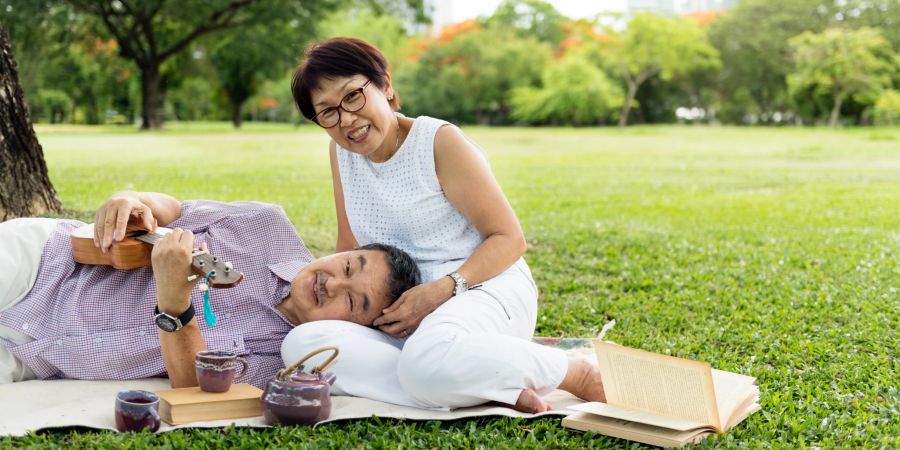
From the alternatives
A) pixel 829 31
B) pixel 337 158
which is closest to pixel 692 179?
pixel 337 158

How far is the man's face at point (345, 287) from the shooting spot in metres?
3.12

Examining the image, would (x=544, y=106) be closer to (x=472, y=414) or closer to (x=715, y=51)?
(x=715, y=51)

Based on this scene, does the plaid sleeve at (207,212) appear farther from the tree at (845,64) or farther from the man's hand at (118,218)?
the tree at (845,64)

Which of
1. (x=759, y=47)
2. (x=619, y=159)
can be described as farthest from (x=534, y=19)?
(x=619, y=159)

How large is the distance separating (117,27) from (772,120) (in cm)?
2959

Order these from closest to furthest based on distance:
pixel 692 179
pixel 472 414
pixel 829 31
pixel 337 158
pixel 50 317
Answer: pixel 472 414, pixel 50 317, pixel 337 158, pixel 692 179, pixel 829 31

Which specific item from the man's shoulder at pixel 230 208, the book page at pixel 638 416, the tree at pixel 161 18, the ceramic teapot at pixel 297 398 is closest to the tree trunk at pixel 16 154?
the man's shoulder at pixel 230 208

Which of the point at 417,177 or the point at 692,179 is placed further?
the point at 692,179

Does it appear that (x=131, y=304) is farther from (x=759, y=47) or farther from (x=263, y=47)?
(x=759, y=47)

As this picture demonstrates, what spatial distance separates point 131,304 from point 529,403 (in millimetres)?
1433

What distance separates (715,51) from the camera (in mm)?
41344

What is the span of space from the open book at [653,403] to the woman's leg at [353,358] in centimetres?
60

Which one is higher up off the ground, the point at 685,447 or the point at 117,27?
the point at 117,27

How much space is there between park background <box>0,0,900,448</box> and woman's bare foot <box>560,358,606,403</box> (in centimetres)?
24
